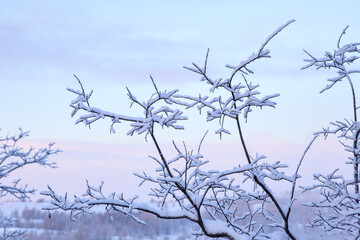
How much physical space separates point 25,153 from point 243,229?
9449 millimetres

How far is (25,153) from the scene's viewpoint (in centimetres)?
1207

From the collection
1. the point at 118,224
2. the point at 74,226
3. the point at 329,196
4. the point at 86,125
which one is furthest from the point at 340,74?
the point at 74,226

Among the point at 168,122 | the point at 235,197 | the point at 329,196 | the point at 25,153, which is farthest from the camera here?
the point at 25,153

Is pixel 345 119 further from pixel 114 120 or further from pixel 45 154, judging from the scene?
pixel 45 154

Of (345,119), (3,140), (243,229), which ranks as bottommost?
(243,229)

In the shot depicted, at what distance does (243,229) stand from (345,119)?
2017mm

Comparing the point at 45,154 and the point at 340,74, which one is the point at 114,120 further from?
the point at 45,154

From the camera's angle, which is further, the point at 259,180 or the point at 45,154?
the point at 45,154

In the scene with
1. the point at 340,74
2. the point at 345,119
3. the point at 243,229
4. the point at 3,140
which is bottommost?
the point at 243,229

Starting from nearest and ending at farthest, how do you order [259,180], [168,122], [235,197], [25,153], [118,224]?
[168,122] → [259,180] → [235,197] → [25,153] → [118,224]

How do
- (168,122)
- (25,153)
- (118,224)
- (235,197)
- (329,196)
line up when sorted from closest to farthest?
1. (168,122)
2. (235,197)
3. (329,196)
4. (25,153)
5. (118,224)

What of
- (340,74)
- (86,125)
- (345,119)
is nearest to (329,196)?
(345,119)

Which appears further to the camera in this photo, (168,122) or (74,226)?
(74,226)

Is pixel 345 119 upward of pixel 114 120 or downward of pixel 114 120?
upward
